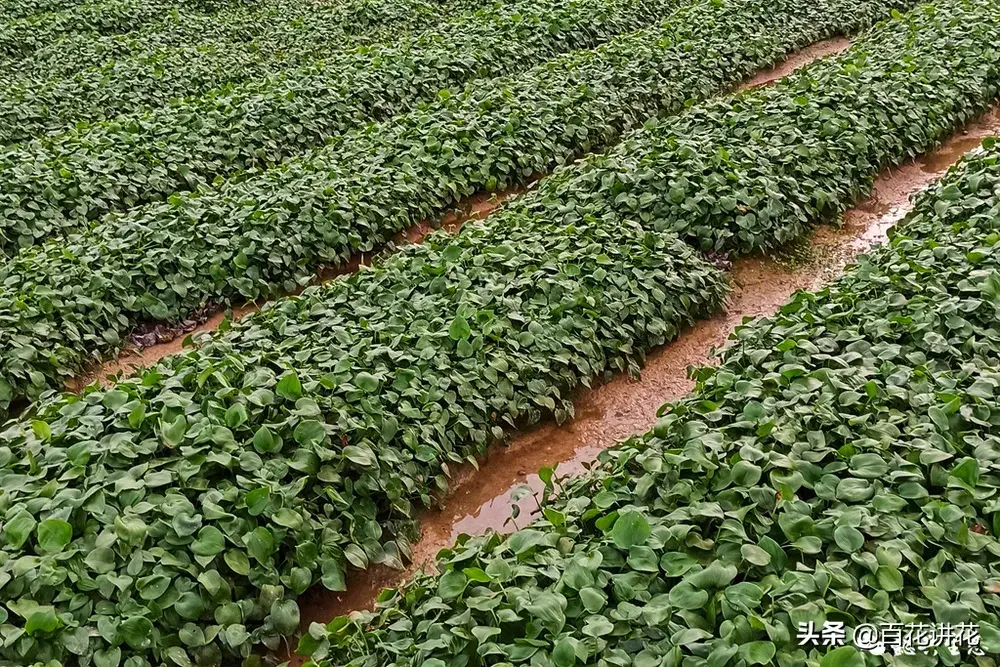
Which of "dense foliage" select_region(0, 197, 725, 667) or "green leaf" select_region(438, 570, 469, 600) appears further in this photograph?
"dense foliage" select_region(0, 197, 725, 667)

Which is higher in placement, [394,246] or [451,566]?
[394,246]

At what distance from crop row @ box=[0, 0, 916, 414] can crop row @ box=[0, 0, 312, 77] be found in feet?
17.5

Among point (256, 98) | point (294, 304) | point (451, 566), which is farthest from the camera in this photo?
point (256, 98)

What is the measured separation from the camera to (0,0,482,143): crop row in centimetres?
970

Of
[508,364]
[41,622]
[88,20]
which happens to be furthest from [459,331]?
[88,20]

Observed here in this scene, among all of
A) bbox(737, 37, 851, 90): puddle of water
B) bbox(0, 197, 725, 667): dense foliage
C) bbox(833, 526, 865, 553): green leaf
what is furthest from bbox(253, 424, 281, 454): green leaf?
bbox(737, 37, 851, 90): puddle of water

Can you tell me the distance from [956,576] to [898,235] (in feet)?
11.3

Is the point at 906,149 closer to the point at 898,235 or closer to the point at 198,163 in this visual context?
the point at 898,235

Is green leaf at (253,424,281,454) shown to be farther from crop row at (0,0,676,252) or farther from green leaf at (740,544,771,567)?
crop row at (0,0,676,252)

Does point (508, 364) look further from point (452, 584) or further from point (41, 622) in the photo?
point (41, 622)

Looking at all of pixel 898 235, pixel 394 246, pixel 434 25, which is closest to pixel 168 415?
pixel 394 246

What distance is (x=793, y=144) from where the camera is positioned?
24.5ft

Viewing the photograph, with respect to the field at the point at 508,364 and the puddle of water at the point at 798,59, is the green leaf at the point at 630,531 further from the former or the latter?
the puddle of water at the point at 798,59

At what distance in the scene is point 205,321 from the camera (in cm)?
658
